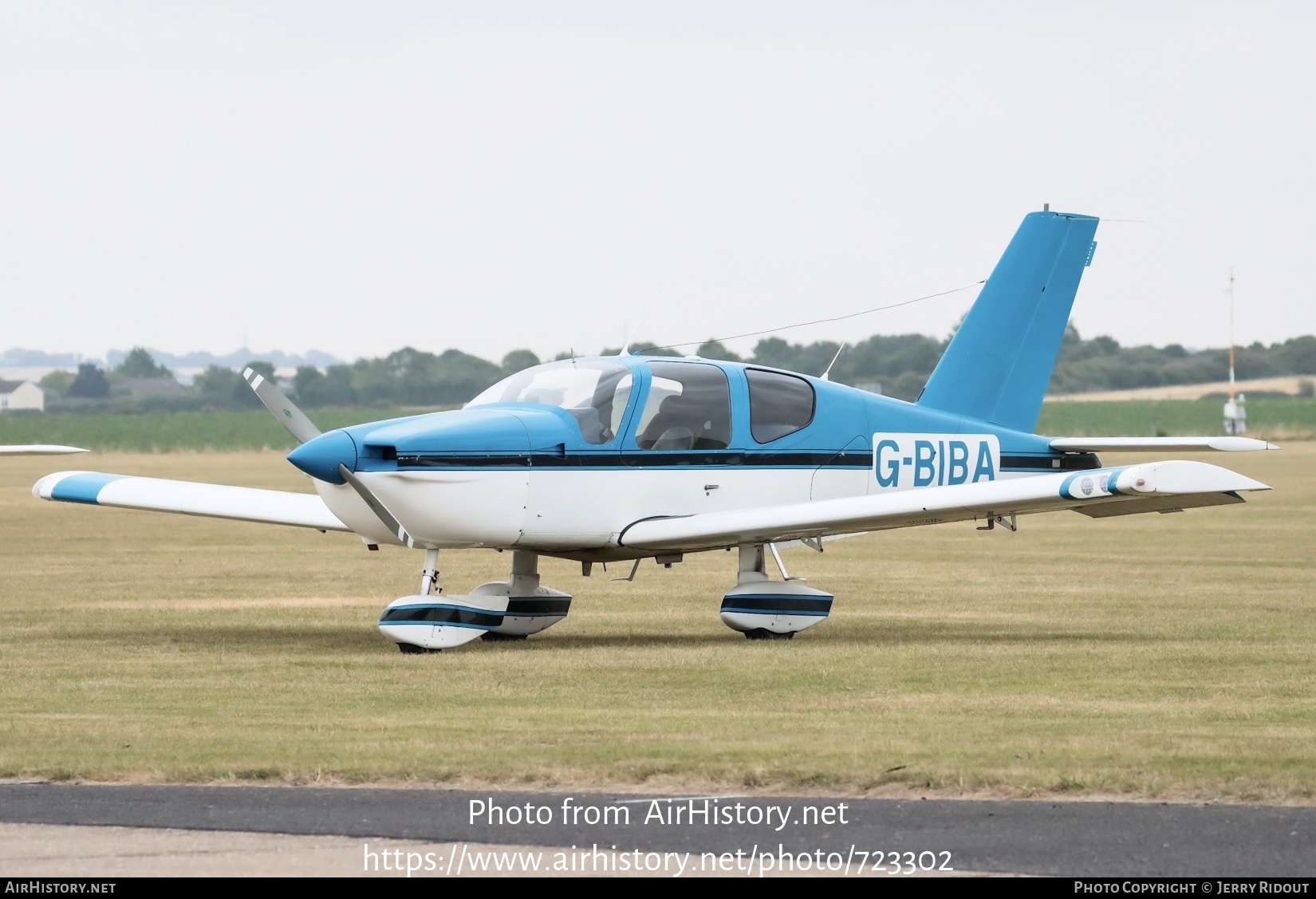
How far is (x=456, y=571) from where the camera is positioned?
20.6m

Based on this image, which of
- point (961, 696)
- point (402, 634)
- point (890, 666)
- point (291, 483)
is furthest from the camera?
point (291, 483)

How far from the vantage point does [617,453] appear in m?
12.9

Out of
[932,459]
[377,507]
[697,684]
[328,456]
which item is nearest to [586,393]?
[377,507]

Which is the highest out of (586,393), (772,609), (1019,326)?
(1019,326)

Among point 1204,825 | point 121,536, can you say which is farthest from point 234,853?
point 121,536

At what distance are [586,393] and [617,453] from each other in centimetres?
44

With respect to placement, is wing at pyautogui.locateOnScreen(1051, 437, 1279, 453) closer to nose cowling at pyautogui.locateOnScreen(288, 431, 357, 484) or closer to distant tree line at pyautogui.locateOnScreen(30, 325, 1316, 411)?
nose cowling at pyautogui.locateOnScreen(288, 431, 357, 484)

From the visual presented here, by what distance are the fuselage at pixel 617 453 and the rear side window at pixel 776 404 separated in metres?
0.01

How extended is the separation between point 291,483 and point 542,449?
2576 centimetres

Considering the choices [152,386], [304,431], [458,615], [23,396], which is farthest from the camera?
[23,396]

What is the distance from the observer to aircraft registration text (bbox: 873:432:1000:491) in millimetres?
14203

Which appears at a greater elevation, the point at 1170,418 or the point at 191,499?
the point at 191,499

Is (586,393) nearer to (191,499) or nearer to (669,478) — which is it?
(669,478)

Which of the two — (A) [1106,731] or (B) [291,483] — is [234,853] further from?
(B) [291,483]
